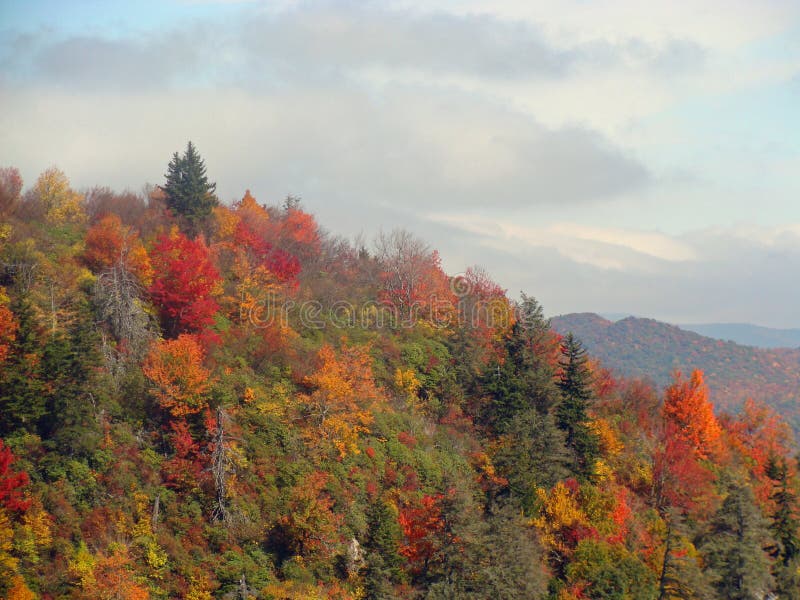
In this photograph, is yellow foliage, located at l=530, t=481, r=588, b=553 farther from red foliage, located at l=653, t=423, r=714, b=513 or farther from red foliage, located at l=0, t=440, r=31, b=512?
red foliage, located at l=0, t=440, r=31, b=512

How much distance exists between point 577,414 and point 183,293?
3062cm

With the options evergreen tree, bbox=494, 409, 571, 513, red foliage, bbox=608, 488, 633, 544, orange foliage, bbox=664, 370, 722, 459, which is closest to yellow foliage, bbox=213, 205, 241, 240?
evergreen tree, bbox=494, 409, 571, 513

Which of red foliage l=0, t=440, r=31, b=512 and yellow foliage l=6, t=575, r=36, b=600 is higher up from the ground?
red foliage l=0, t=440, r=31, b=512

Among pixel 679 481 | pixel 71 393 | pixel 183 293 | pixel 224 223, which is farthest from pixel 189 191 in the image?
pixel 679 481

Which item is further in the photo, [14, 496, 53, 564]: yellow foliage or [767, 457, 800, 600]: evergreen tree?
[767, 457, 800, 600]: evergreen tree

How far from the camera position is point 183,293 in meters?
53.0

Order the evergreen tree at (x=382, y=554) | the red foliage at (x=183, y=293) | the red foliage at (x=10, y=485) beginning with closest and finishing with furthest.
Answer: the red foliage at (x=10, y=485), the evergreen tree at (x=382, y=554), the red foliage at (x=183, y=293)

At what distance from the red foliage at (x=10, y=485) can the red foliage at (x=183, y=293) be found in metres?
17.7

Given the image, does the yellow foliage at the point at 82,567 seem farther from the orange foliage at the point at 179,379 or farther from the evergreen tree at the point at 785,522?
the evergreen tree at the point at 785,522

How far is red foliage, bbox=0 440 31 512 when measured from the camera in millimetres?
34656

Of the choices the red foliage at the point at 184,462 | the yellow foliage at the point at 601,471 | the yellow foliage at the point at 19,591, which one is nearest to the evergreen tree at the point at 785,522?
the yellow foliage at the point at 601,471

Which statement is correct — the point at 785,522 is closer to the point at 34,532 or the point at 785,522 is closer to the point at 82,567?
the point at 82,567

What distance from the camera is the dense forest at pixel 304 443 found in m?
38.8

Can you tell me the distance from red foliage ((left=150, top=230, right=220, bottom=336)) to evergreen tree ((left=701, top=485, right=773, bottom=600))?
36989mm
